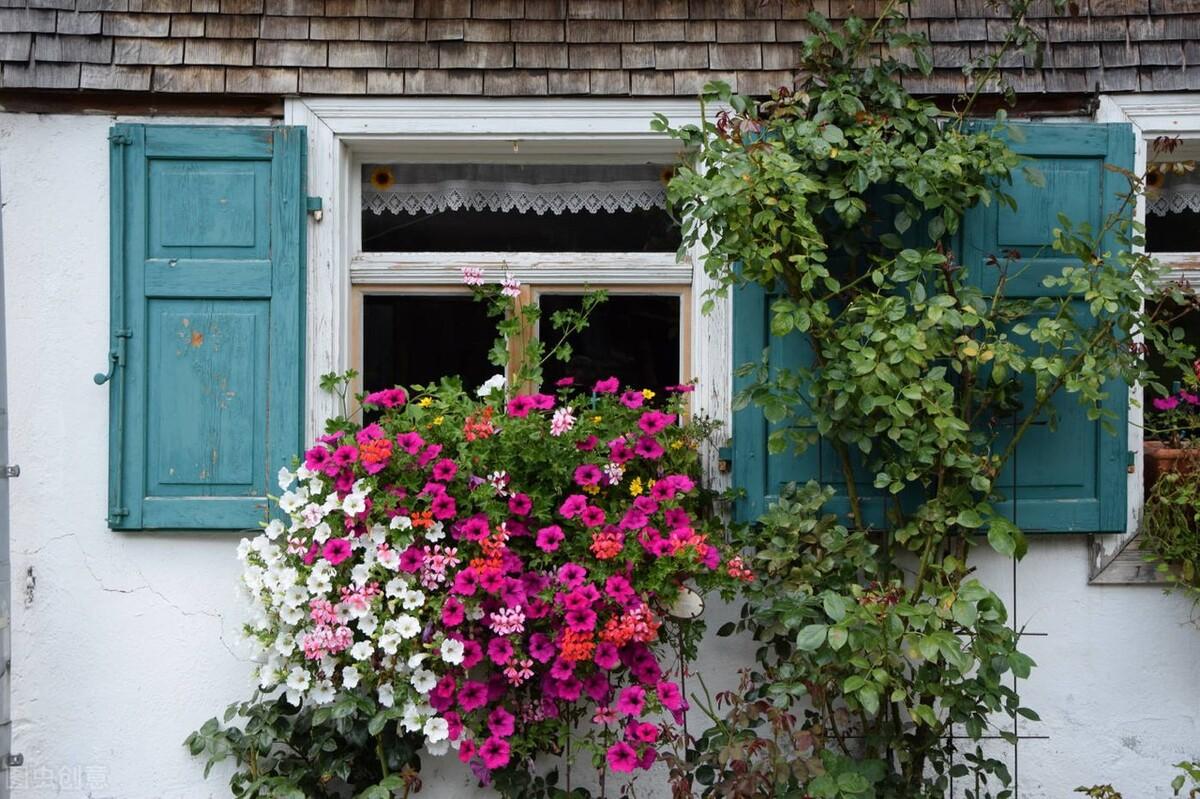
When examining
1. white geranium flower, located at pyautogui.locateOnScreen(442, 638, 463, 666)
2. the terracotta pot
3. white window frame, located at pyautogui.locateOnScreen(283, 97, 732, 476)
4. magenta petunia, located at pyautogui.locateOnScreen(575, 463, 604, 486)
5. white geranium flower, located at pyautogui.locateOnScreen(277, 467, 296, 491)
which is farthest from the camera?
white window frame, located at pyautogui.locateOnScreen(283, 97, 732, 476)

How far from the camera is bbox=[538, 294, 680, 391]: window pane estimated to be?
3809 mm

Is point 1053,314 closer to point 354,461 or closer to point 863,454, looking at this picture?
point 863,454

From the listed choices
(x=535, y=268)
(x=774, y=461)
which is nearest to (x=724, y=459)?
(x=774, y=461)

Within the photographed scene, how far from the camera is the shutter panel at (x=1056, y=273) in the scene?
11.7ft

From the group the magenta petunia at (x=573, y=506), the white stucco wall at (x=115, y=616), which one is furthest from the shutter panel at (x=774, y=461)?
the magenta petunia at (x=573, y=506)

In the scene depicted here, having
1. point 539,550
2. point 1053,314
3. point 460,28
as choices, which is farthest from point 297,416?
point 1053,314

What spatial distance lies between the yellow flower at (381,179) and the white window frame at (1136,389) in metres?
2.32

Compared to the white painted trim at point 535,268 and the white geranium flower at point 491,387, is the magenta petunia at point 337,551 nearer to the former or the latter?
the white geranium flower at point 491,387

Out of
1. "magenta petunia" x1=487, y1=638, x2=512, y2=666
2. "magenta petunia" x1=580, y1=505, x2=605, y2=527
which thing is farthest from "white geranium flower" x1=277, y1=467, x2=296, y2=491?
"magenta petunia" x1=580, y1=505, x2=605, y2=527

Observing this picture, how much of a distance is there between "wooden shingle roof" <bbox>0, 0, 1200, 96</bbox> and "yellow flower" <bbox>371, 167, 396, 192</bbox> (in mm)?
307

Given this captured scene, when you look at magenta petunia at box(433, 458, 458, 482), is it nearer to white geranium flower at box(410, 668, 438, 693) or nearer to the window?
white geranium flower at box(410, 668, 438, 693)

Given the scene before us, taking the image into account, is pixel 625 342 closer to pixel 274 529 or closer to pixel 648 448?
pixel 648 448

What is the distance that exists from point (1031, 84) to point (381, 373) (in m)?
2.31

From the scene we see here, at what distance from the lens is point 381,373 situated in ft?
12.6
